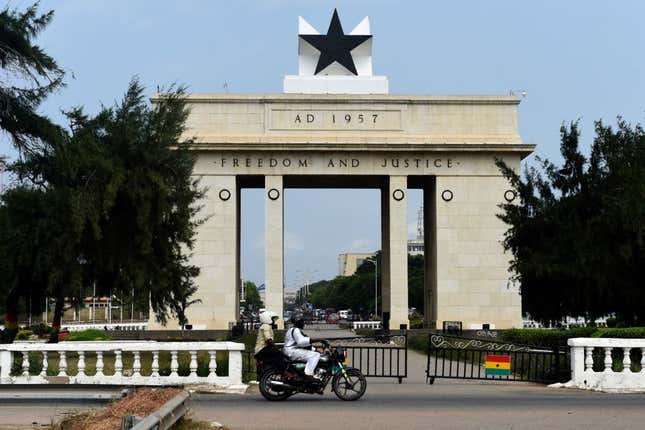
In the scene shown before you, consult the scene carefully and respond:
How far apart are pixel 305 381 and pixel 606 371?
257 inches

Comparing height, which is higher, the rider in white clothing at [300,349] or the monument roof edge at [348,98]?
the monument roof edge at [348,98]

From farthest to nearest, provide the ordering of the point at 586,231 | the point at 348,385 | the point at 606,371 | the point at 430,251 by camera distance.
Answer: the point at 430,251 → the point at 586,231 → the point at 606,371 → the point at 348,385

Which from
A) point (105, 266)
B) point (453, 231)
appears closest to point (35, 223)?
point (105, 266)

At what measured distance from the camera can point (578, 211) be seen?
106ft

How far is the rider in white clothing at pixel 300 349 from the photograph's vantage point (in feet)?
60.3

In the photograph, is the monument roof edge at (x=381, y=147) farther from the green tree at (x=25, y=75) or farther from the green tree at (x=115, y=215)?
the green tree at (x=25, y=75)

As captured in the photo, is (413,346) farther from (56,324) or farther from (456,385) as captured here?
(456,385)

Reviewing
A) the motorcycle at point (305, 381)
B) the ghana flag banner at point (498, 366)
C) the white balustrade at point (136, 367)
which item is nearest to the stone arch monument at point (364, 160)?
the ghana flag banner at point (498, 366)

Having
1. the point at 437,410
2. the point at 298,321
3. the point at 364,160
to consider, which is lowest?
the point at 437,410

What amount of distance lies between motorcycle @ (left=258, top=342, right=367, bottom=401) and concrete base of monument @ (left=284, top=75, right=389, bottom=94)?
4036 centimetres

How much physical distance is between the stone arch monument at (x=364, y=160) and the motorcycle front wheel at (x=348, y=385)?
→ 38.4 metres

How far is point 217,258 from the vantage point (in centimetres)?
5706

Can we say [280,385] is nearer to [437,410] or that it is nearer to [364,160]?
[437,410]

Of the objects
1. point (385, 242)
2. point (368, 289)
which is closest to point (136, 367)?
point (385, 242)
